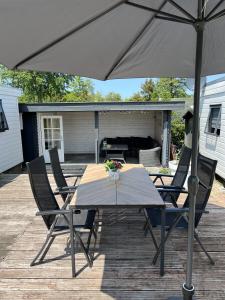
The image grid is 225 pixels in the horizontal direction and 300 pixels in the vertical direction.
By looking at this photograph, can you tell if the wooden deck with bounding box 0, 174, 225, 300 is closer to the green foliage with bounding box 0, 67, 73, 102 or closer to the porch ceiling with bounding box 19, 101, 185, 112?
the porch ceiling with bounding box 19, 101, 185, 112

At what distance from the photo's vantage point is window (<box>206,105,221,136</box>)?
709 cm

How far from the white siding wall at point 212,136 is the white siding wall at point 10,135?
659 cm

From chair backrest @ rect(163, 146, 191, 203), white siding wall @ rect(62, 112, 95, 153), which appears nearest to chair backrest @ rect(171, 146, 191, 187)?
chair backrest @ rect(163, 146, 191, 203)

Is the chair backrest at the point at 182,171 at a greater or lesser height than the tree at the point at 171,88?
lesser

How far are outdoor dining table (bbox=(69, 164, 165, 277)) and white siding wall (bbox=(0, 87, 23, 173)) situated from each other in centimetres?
516

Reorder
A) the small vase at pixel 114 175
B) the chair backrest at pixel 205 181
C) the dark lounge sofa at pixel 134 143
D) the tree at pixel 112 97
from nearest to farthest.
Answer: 1. the chair backrest at pixel 205 181
2. the small vase at pixel 114 175
3. the dark lounge sofa at pixel 134 143
4. the tree at pixel 112 97

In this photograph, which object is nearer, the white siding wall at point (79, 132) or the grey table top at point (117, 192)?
the grey table top at point (117, 192)

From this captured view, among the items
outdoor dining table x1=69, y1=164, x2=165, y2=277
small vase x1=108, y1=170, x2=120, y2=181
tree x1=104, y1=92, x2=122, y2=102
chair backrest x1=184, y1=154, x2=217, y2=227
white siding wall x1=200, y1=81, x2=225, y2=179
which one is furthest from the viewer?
tree x1=104, y1=92, x2=122, y2=102

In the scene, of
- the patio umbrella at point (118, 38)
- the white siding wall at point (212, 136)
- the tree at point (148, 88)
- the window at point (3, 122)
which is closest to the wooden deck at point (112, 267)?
the patio umbrella at point (118, 38)

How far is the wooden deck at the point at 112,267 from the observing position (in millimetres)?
2367

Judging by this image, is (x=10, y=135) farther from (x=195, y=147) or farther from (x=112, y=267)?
(x=195, y=147)

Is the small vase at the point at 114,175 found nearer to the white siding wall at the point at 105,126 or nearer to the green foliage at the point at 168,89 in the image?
the white siding wall at the point at 105,126

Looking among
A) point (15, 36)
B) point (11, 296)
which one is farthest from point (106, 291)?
point (15, 36)

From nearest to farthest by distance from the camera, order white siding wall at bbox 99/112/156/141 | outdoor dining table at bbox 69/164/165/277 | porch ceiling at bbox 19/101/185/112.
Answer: outdoor dining table at bbox 69/164/165/277 → porch ceiling at bbox 19/101/185/112 → white siding wall at bbox 99/112/156/141
